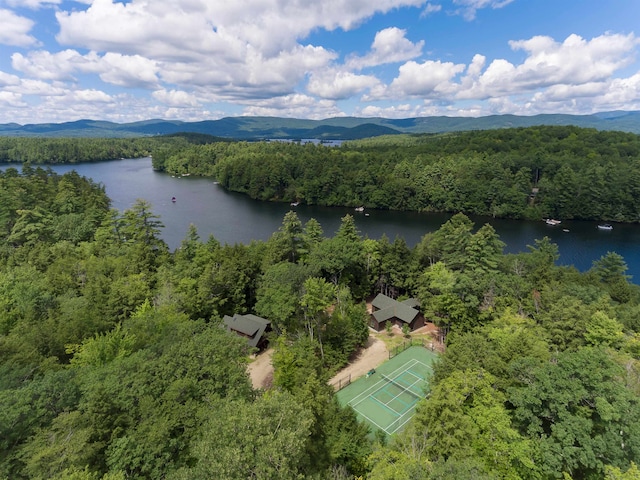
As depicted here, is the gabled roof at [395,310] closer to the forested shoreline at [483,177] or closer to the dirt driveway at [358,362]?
the dirt driveway at [358,362]

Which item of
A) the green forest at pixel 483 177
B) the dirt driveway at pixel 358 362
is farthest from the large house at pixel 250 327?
the green forest at pixel 483 177

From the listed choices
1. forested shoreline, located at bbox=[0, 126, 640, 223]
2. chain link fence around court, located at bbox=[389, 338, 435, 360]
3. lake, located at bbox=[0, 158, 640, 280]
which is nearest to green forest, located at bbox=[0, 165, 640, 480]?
chain link fence around court, located at bbox=[389, 338, 435, 360]

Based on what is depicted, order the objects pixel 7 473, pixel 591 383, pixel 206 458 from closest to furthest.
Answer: pixel 206 458
pixel 7 473
pixel 591 383

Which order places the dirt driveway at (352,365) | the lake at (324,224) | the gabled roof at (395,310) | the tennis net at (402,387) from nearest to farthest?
the tennis net at (402,387), the dirt driveway at (352,365), the gabled roof at (395,310), the lake at (324,224)

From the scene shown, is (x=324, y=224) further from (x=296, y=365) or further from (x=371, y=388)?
(x=296, y=365)

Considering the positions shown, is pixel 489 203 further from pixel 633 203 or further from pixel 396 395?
pixel 396 395

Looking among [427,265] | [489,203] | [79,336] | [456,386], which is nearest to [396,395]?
[456,386]

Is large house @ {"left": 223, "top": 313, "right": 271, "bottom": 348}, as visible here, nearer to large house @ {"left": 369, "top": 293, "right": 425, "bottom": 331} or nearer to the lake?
large house @ {"left": 369, "top": 293, "right": 425, "bottom": 331}
